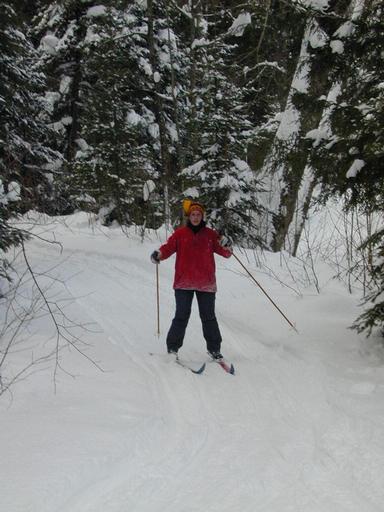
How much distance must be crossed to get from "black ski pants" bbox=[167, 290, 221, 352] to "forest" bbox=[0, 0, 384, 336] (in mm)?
1864

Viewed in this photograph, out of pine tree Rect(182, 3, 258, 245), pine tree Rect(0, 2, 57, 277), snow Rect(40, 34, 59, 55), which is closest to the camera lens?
pine tree Rect(0, 2, 57, 277)

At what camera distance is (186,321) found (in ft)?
21.1

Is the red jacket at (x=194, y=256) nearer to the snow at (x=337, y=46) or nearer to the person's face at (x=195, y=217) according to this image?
Answer: the person's face at (x=195, y=217)

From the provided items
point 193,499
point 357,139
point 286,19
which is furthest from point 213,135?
point 193,499

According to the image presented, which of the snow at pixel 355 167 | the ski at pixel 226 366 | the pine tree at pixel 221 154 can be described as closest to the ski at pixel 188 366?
the ski at pixel 226 366

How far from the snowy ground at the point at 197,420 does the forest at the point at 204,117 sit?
1.12 meters

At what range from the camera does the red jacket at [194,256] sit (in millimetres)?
6375

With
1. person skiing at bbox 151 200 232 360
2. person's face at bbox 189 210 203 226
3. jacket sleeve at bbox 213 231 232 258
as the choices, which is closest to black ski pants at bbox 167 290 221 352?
person skiing at bbox 151 200 232 360

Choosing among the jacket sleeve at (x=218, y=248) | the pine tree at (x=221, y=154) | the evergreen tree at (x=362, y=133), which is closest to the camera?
the evergreen tree at (x=362, y=133)

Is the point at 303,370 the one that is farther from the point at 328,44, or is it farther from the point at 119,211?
the point at 119,211

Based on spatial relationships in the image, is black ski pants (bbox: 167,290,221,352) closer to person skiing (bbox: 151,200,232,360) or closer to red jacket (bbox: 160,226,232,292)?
person skiing (bbox: 151,200,232,360)

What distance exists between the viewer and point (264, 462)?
12.8ft

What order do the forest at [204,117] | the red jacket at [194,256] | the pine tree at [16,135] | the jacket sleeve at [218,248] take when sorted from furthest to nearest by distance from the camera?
the pine tree at [16,135]
the jacket sleeve at [218,248]
the red jacket at [194,256]
the forest at [204,117]

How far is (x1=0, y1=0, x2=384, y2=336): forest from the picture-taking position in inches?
246
